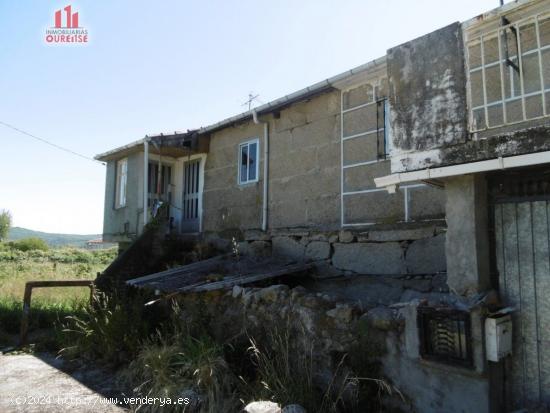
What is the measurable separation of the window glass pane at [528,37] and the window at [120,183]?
33.9 ft

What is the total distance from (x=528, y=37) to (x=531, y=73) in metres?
0.48

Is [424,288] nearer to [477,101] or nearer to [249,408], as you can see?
[477,101]

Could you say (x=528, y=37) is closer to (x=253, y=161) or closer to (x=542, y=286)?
(x=542, y=286)

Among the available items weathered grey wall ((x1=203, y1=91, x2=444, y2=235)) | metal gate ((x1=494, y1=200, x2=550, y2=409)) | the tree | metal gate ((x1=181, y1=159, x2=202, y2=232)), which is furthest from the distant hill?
metal gate ((x1=494, y1=200, x2=550, y2=409))

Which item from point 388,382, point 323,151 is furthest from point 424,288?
point 323,151

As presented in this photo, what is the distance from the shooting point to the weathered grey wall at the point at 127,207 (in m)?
11.1

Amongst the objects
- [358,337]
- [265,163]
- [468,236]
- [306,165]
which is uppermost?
[265,163]

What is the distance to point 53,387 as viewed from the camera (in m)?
5.31

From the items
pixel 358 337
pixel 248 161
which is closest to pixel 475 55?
pixel 358 337

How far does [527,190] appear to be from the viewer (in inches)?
137

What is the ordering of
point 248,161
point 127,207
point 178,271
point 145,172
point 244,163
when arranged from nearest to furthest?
point 178,271 → point 248,161 → point 244,163 → point 145,172 → point 127,207

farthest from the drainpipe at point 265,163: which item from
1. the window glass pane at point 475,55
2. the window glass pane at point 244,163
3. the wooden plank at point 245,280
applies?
the window glass pane at point 475,55

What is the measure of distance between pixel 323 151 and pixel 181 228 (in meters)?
5.51

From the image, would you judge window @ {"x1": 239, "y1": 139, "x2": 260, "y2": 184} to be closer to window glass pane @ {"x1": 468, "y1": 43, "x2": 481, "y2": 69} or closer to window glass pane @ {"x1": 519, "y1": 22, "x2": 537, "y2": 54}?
window glass pane @ {"x1": 468, "y1": 43, "x2": 481, "y2": 69}
